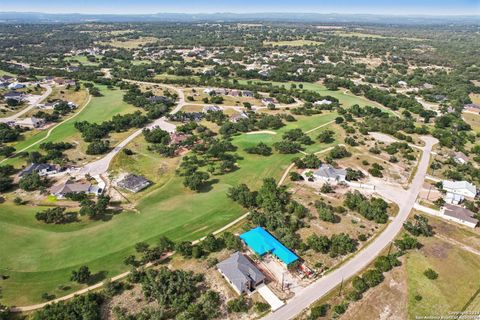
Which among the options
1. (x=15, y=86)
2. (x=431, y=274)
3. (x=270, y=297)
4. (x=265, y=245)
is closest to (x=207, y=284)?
(x=270, y=297)

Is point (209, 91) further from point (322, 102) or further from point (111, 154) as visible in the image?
point (111, 154)

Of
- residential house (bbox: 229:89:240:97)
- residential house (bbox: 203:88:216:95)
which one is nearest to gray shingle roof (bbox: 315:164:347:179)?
residential house (bbox: 229:89:240:97)

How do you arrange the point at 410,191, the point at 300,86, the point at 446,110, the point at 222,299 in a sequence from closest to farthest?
the point at 222,299 < the point at 410,191 < the point at 446,110 < the point at 300,86

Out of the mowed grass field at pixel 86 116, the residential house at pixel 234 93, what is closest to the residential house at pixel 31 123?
the mowed grass field at pixel 86 116

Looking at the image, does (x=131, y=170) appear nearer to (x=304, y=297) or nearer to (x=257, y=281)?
(x=257, y=281)

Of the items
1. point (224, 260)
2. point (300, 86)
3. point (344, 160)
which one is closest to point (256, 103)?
point (300, 86)

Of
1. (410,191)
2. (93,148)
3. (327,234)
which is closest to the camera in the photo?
(327,234)

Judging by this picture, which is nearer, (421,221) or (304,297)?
(304,297)

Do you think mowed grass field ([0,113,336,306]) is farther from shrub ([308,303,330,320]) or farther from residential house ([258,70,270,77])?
residential house ([258,70,270,77])
